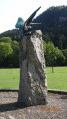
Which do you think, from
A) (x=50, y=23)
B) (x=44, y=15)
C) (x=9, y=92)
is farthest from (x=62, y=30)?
(x=9, y=92)

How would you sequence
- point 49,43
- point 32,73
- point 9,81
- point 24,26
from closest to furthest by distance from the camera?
point 32,73, point 24,26, point 9,81, point 49,43

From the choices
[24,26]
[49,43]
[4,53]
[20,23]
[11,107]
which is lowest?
[4,53]

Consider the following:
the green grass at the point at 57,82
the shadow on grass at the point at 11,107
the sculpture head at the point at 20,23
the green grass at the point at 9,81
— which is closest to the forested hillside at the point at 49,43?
the sculpture head at the point at 20,23

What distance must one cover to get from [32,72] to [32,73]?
0.04 metres

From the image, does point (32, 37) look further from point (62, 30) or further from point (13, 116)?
point (62, 30)

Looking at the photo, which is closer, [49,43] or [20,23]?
[20,23]

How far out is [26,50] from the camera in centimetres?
682

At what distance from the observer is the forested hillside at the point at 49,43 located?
1262 inches

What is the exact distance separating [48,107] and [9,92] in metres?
4.32

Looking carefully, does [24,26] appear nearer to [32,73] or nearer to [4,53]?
[32,73]

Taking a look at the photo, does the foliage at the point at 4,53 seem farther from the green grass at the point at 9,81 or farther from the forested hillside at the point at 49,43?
the green grass at the point at 9,81

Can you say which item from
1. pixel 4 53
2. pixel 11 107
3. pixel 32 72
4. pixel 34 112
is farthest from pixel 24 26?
pixel 4 53

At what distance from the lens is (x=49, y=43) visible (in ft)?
128

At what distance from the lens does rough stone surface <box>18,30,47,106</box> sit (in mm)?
6699
